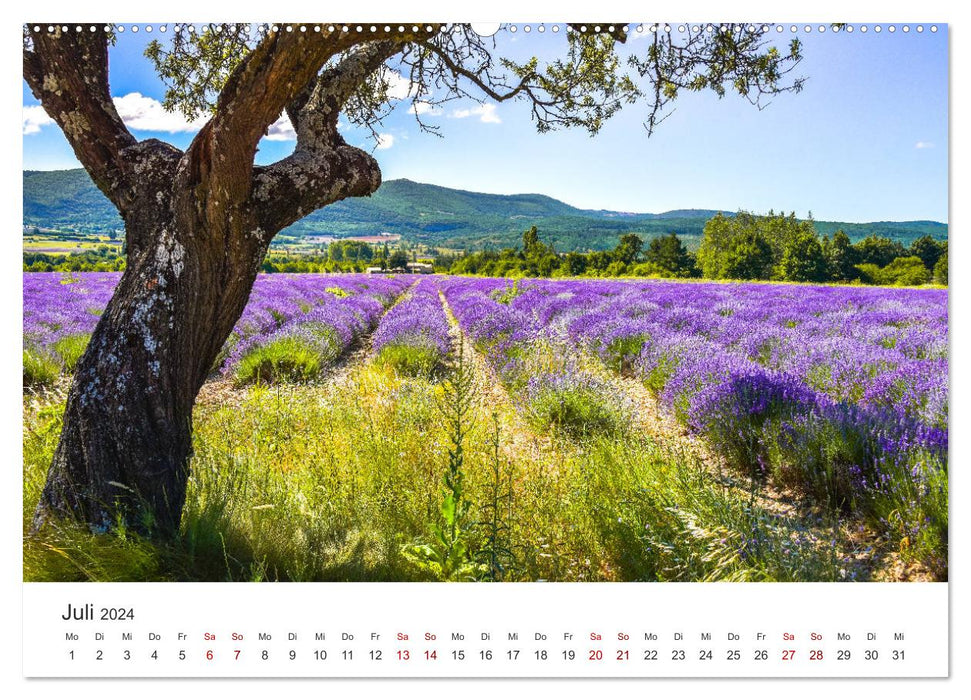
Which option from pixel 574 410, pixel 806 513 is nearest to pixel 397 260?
pixel 574 410

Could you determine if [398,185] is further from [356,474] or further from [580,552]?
[580,552]

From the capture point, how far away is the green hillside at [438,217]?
218 centimetres

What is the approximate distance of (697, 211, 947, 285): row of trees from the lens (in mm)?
6055

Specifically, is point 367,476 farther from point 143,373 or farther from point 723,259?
point 723,259

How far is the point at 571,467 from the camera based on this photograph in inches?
113

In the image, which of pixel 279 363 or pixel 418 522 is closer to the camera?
pixel 418 522

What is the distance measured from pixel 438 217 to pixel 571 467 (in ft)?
10.6

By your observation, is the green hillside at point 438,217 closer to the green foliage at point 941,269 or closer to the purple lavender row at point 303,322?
the green foliage at point 941,269

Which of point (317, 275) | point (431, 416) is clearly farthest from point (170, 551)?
point (317, 275)

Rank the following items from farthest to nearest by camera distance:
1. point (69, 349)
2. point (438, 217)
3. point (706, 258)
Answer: point (706, 258) → point (438, 217) → point (69, 349)

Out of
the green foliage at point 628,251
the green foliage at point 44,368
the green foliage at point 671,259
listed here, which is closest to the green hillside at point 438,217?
the green foliage at point 44,368

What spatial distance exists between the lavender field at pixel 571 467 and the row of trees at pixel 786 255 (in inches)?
47.7

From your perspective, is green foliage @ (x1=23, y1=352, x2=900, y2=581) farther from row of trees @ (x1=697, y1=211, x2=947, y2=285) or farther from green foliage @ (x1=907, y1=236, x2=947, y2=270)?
row of trees @ (x1=697, y1=211, x2=947, y2=285)
